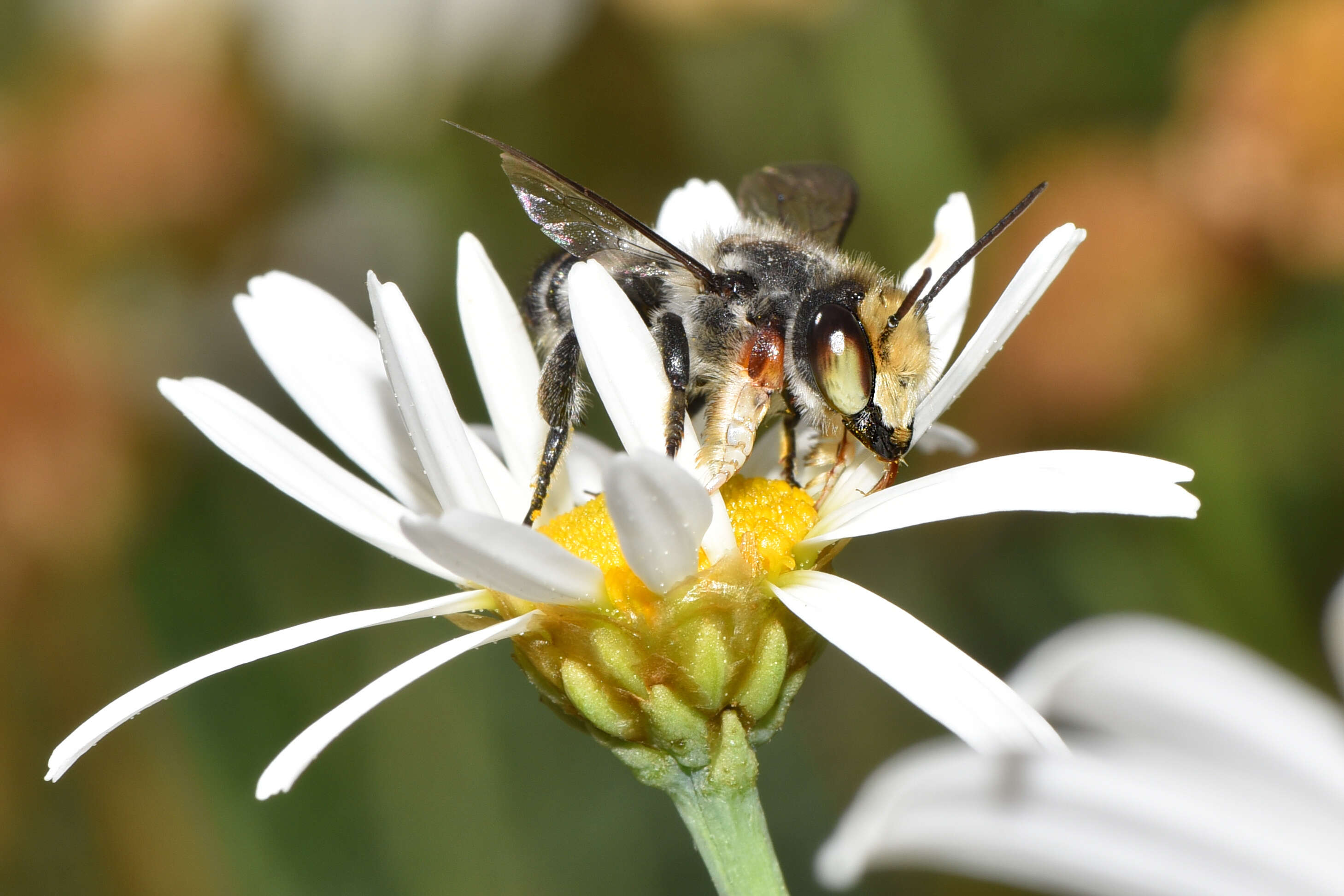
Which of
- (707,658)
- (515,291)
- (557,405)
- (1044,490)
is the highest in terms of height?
(515,291)

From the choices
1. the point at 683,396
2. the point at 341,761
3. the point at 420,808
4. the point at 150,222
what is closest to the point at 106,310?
the point at 150,222

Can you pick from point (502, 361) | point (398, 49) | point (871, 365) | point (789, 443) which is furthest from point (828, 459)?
point (398, 49)

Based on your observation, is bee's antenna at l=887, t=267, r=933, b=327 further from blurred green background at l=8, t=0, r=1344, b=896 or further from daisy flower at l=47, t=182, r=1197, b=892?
blurred green background at l=8, t=0, r=1344, b=896

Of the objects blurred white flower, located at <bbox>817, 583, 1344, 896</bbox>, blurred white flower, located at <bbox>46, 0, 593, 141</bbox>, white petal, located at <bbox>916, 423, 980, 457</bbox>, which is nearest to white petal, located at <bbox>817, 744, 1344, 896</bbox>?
blurred white flower, located at <bbox>817, 583, 1344, 896</bbox>

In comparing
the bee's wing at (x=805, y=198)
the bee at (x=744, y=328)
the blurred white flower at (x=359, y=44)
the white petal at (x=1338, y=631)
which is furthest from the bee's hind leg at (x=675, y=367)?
the blurred white flower at (x=359, y=44)

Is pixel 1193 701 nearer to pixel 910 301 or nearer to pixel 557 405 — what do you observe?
pixel 910 301

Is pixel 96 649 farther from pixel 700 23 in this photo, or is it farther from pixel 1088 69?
pixel 1088 69

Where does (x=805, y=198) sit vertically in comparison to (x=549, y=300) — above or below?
above
